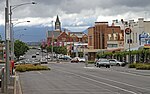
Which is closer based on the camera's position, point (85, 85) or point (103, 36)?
point (85, 85)

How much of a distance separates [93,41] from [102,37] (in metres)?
3.18

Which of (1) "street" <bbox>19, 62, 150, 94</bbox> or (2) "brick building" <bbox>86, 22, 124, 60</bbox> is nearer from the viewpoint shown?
(1) "street" <bbox>19, 62, 150, 94</bbox>

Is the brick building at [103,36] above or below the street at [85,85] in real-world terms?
above

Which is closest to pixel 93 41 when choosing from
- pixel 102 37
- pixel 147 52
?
pixel 102 37

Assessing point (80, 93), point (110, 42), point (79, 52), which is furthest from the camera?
point (79, 52)

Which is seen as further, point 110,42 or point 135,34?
point 110,42

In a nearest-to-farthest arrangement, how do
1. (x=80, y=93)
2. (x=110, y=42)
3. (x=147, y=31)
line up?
1. (x=80, y=93)
2. (x=147, y=31)
3. (x=110, y=42)

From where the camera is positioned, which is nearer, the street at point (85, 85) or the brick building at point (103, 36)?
the street at point (85, 85)

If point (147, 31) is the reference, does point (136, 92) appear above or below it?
below

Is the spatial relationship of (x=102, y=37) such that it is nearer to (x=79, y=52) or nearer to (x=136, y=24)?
(x=79, y=52)

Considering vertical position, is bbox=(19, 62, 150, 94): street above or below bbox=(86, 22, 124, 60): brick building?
below

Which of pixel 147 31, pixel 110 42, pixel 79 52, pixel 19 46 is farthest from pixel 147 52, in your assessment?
pixel 79 52

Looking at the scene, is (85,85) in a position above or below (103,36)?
below

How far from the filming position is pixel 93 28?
5143 inches
